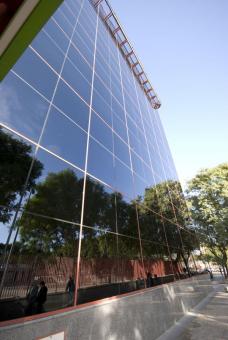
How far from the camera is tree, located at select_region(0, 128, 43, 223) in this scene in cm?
519

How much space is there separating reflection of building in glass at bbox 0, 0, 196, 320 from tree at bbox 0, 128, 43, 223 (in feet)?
0.09

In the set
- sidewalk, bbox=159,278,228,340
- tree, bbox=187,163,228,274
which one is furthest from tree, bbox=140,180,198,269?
tree, bbox=187,163,228,274

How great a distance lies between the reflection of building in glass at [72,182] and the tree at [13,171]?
26 mm

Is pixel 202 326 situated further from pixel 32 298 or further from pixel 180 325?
pixel 32 298

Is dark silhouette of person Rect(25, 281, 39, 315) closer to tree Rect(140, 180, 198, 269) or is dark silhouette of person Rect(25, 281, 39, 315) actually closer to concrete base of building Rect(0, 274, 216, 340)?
concrete base of building Rect(0, 274, 216, 340)

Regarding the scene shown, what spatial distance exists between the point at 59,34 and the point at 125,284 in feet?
37.1

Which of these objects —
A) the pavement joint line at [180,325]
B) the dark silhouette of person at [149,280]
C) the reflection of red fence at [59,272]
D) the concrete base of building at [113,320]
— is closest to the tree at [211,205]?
the pavement joint line at [180,325]

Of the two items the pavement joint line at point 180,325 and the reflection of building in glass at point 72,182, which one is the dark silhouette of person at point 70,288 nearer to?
the reflection of building in glass at point 72,182

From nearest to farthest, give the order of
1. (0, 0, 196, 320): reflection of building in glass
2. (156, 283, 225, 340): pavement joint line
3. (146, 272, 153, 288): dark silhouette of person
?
(0, 0, 196, 320): reflection of building in glass
(156, 283, 225, 340): pavement joint line
(146, 272, 153, 288): dark silhouette of person

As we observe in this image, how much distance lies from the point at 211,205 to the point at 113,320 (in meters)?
27.2

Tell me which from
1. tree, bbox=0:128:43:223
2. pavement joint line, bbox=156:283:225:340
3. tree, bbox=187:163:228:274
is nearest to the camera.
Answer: tree, bbox=0:128:43:223

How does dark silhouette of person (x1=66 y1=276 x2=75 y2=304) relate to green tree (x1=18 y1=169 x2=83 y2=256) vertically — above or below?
below

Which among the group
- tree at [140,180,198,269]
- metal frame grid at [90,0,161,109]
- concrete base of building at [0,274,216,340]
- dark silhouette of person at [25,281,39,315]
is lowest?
concrete base of building at [0,274,216,340]

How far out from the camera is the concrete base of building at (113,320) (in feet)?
14.4
